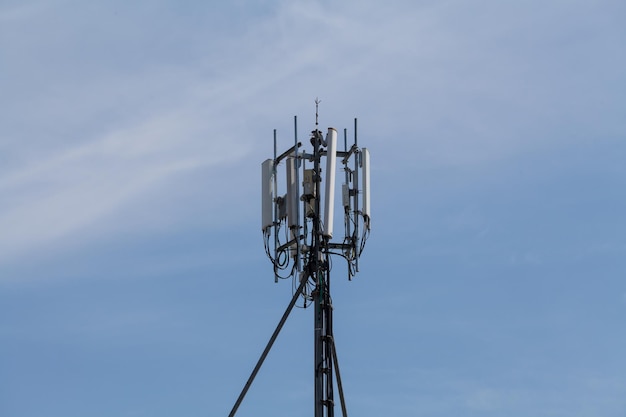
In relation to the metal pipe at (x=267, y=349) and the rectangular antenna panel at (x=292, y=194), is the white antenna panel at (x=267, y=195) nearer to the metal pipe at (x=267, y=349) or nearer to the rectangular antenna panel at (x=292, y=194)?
the rectangular antenna panel at (x=292, y=194)

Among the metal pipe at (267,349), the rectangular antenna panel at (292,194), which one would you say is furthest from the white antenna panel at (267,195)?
the metal pipe at (267,349)

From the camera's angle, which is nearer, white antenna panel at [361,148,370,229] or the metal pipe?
the metal pipe

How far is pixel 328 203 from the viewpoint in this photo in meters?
47.7

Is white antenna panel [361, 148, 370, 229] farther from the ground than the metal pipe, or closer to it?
farther from the ground

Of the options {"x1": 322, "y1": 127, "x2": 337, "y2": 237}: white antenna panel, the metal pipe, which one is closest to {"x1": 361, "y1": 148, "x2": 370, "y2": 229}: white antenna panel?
{"x1": 322, "y1": 127, "x2": 337, "y2": 237}: white antenna panel

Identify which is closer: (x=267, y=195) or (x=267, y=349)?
(x=267, y=349)

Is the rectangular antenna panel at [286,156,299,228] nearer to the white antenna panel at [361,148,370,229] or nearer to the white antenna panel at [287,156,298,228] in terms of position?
the white antenna panel at [287,156,298,228]

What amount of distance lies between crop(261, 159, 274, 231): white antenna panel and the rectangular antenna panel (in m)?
0.62

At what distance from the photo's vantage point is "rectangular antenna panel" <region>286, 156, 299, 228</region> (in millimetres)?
48188

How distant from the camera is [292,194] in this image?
48.3 m

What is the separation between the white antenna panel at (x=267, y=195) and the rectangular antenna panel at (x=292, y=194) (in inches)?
24.5

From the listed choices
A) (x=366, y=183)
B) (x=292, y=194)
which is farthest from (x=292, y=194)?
(x=366, y=183)

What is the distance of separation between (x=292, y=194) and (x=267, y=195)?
945mm

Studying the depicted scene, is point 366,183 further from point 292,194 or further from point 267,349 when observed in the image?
point 267,349
